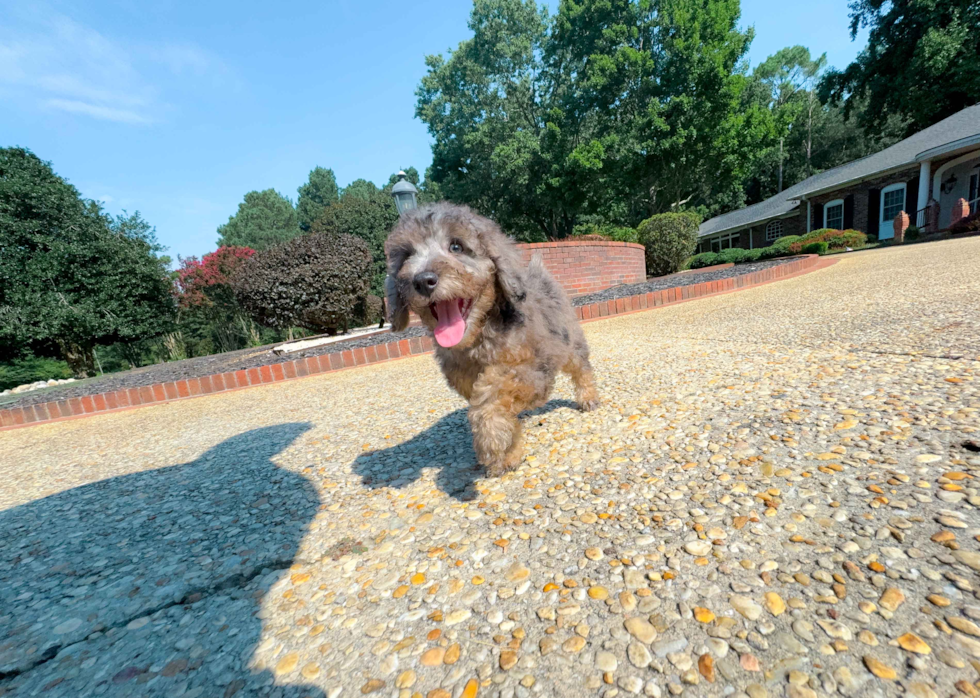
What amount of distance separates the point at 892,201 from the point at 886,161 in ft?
7.02

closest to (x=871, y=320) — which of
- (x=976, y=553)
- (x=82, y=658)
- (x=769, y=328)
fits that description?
(x=769, y=328)

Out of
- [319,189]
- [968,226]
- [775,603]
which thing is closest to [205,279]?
[775,603]

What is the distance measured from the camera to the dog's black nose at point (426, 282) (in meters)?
A: 1.96

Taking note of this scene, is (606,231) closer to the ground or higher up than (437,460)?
higher up

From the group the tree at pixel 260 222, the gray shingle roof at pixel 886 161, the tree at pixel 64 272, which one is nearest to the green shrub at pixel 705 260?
the gray shingle roof at pixel 886 161

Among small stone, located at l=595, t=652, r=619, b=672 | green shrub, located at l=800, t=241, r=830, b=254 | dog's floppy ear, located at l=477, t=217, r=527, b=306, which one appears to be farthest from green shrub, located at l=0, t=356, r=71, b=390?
green shrub, located at l=800, t=241, r=830, b=254

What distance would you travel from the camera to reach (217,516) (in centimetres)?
226

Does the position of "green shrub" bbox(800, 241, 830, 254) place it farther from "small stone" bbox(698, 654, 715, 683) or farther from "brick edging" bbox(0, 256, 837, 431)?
"small stone" bbox(698, 654, 715, 683)

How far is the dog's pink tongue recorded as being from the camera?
6.77ft

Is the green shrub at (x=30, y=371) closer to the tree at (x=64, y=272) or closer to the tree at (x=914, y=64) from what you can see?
the tree at (x=64, y=272)

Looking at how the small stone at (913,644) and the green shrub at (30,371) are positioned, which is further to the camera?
the green shrub at (30,371)

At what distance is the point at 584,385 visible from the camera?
3.12 metres

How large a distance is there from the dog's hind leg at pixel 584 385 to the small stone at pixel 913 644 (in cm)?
209

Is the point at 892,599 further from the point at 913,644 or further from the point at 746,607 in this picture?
the point at 746,607
